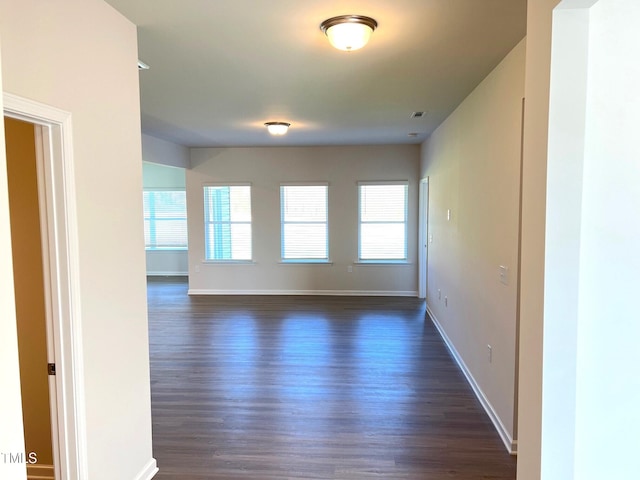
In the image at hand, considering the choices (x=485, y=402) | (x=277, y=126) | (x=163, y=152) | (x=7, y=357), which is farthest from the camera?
(x=163, y=152)

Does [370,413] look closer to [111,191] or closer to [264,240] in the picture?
[111,191]

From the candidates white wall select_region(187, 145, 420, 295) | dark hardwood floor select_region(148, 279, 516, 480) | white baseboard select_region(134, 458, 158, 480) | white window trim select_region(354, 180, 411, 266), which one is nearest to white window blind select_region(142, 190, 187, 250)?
white wall select_region(187, 145, 420, 295)

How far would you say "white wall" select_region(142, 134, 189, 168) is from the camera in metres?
5.95

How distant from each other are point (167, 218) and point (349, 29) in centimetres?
864

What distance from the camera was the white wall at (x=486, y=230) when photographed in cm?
267

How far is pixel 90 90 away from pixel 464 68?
8.47 ft

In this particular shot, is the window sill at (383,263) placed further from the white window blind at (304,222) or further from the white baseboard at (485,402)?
the white baseboard at (485,402)

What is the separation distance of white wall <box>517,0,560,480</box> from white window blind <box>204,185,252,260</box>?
21.0 ft

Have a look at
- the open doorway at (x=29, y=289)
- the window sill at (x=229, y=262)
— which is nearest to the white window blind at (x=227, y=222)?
the window sill at (x=229, y=262)

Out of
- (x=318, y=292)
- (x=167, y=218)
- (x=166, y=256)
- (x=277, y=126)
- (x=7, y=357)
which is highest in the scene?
(x=277, y=126)

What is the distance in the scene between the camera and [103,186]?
2004 mm

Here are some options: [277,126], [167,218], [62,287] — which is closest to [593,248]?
[62,287]

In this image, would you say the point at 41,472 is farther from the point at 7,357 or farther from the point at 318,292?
the point at 318,292

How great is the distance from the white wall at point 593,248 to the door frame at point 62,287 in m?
1.96
